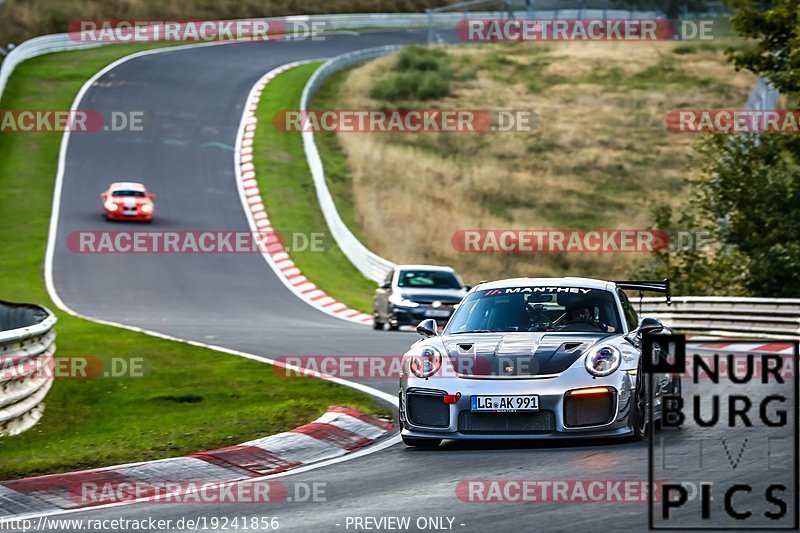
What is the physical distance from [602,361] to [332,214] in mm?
30617

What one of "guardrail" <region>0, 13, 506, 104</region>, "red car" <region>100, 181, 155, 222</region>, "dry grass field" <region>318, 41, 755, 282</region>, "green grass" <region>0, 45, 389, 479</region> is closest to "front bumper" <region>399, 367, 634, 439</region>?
"green grass" <region>0, 45, 389, 479</region>

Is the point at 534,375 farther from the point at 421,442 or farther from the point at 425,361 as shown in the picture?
the point at 421,442

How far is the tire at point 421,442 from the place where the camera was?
407 inches

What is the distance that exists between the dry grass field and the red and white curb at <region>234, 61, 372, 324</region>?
9.34 feet

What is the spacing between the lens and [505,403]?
9.76 m

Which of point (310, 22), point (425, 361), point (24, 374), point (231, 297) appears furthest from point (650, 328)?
point (310, 22)

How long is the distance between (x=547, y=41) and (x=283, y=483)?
65190 millimetres

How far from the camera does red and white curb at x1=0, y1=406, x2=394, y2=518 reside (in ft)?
28.8

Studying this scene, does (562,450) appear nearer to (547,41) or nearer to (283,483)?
(283,483)

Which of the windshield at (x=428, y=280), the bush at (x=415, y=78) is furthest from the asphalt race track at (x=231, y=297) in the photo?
the bush at (x=415, y=78)

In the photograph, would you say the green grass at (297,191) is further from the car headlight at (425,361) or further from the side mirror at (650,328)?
the car headlight at (425,361)

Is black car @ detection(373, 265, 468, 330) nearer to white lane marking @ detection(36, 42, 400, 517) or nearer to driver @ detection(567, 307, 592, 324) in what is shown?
white lane marking @ detection(36, 42, 400, 517)

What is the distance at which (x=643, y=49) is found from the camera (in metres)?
70.1

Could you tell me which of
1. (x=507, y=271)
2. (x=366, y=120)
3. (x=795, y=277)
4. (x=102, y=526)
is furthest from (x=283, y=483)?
(x=366, y=120)
